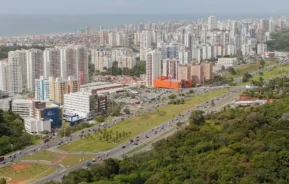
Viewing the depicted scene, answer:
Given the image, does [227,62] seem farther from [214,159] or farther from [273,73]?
[214,159]

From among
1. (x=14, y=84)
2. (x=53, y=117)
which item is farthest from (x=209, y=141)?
(x=14, y=84)

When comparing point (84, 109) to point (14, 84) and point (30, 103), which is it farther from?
point (14, 84)

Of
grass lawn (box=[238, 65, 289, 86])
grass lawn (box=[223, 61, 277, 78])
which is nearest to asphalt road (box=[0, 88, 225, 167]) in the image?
grass lawn (box=[238, 65, 289, 86])

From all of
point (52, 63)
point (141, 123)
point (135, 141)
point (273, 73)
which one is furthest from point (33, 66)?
point (273, 73)

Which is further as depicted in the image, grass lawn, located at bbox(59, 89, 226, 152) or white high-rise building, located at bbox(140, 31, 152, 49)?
white high-rise building, located at bbox(140, 31, 152, 49)

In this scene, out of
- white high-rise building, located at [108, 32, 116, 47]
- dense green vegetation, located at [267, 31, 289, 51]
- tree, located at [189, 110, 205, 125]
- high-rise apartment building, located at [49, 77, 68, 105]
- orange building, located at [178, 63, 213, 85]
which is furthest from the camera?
white high-rise building, located at [108, 32, 116, 47]

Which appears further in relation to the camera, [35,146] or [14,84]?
[14,84]

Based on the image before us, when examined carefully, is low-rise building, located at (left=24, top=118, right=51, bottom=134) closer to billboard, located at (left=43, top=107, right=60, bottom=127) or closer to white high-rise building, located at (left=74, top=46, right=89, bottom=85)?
billboard, located at (left=43, top=107, right=60, bottom=127)
